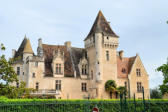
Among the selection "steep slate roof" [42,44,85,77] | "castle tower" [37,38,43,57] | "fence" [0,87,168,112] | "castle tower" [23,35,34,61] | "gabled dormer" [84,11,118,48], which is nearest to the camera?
"fence" [0,87,168,112]

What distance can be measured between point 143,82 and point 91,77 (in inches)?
386

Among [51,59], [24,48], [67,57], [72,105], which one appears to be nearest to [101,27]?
[67,57]

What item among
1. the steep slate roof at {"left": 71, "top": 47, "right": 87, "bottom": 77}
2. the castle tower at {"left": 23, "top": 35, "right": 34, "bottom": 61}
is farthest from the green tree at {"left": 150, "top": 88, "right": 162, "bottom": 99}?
the castle tower at {"left": 23, "top": 35, "right": 34, "bottom": 61}

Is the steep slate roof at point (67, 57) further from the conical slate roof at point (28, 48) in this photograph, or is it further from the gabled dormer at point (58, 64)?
the conical slate roof at point (28, 48)

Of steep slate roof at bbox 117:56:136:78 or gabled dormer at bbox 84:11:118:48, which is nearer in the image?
gabled dormer at bbox 84:11:118:48

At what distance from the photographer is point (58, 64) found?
36250 mm

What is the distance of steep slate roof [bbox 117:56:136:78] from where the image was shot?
39.8 meters

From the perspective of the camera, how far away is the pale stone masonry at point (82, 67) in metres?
35.0

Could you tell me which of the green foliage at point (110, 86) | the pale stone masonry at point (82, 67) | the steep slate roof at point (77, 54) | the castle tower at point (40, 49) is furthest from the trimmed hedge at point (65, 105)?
the castle tower at point (40, 49)

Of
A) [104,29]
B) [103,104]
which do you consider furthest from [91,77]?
[103,104]

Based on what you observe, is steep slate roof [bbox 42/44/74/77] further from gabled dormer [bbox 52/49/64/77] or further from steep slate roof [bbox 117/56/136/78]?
steep slate roof [bbox 117/56/136/78]

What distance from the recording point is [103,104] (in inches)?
838

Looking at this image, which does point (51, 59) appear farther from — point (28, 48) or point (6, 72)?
point (6, 72)

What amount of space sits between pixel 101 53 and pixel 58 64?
7.27 meters
